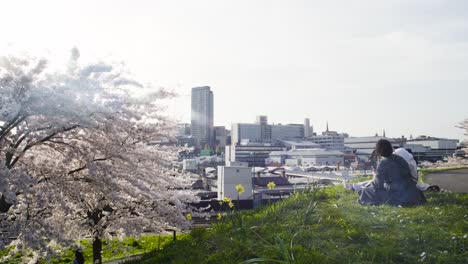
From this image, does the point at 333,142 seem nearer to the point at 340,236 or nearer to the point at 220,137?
the point at 220,137

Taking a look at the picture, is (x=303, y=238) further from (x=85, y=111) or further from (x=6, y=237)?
(x=6, y=237)

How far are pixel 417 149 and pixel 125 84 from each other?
118543 mm

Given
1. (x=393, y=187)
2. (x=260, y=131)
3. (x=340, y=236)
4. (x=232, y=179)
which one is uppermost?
(x=260, y=131)

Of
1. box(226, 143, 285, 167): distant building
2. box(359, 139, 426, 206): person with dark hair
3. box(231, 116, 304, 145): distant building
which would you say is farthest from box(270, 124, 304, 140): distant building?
box(359, 139, 426, 206): person with dark hair

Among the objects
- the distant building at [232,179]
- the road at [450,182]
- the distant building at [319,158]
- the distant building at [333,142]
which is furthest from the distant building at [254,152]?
the road at [450,182]

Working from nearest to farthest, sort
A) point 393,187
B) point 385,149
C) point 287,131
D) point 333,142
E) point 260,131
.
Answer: point 393,187 → point 385,149 → point 333,142 → point 260,131 → point 287,131

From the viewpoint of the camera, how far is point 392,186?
303 inches

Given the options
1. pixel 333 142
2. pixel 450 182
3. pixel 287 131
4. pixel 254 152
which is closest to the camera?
pixel 450 182

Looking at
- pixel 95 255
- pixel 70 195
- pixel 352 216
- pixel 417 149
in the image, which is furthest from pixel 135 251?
pixel 417 149

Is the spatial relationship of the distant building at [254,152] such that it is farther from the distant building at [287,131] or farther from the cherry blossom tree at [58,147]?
the cherry blossom tree at [58,147]

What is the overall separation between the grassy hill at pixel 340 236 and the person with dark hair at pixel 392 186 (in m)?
0.39

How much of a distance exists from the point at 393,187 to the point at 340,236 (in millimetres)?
2958

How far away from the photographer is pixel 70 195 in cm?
832

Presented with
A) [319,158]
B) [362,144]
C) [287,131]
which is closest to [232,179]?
[319,158]
